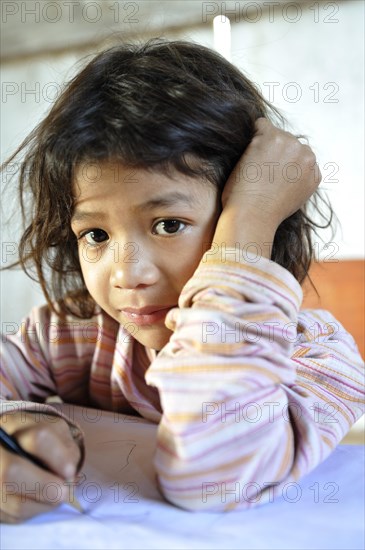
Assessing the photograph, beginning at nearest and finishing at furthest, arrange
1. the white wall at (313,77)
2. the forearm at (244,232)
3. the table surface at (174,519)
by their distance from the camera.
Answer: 1. the table surface at (174,519)
2. the forearm at (244,232)
3. the white wall at (313,77)

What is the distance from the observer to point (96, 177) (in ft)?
1.96

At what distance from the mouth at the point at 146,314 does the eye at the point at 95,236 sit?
0.08 metres

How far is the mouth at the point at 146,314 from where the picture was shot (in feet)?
2.09

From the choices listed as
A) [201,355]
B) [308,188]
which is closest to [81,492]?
[201,355]

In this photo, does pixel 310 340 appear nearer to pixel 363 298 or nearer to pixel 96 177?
pixel 96 177

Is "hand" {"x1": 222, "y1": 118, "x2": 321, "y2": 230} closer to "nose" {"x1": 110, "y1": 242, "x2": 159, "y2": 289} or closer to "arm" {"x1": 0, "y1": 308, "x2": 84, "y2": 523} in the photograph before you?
"nose" {"x1": 110, "y1": 242, "x2": 159, "y2": 289}

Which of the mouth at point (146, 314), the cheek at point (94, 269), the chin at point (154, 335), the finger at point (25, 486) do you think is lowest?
the finger at point (25, 486)

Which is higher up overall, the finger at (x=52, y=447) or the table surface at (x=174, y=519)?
the finger at (x=52, y=447)

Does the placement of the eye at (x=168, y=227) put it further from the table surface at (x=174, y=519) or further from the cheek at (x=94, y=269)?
the table surface at (x=174, y=519)

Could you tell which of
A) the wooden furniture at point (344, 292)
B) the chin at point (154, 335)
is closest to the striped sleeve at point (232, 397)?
the chin at point (154, 335)

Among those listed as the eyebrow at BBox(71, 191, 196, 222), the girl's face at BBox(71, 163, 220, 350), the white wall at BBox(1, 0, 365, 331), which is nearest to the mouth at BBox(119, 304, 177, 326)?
the girl's face at BBox(71, 163, 220, 350)

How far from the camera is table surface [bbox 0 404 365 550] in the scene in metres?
0.42

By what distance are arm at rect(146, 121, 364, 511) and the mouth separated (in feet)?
0.28

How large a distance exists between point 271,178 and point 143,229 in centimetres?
14
